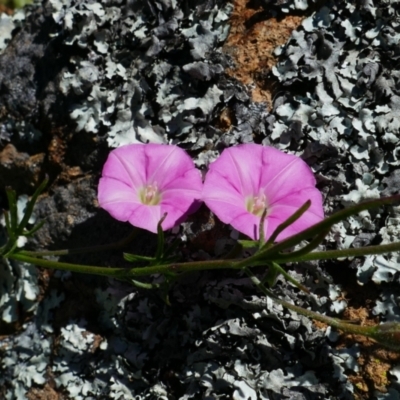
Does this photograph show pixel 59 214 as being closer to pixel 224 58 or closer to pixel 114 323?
pixel 114 323

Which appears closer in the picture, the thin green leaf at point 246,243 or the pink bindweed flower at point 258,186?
the thin green leaf at point 246,243

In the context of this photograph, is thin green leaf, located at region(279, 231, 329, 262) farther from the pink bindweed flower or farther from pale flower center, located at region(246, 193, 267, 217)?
pale flower center, located at region(246, 193, 267, 217)

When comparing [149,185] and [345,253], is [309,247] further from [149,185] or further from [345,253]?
[149,185]

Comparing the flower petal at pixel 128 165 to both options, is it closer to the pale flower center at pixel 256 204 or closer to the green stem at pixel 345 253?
the pale flower center at pixel 256 204

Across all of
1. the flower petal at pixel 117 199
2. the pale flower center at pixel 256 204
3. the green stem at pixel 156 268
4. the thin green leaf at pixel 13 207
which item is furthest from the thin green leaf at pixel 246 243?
the thin green leaf at pixel 13 207

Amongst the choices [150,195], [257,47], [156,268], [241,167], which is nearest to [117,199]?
[150,195]

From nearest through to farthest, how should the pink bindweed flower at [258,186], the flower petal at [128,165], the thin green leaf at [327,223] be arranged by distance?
the thin green leaf at [327,223], the pink bindweed flower at [258,186], the flower petal at [128,165]
